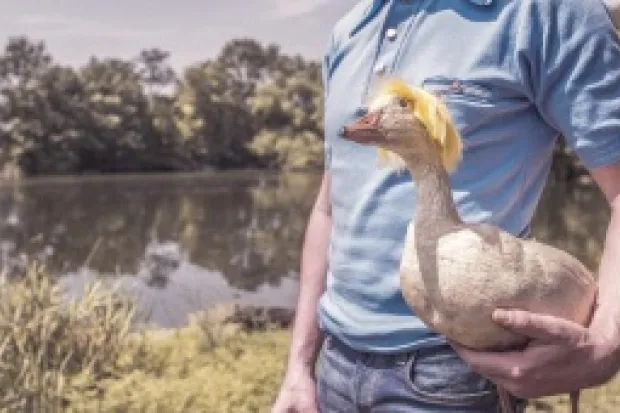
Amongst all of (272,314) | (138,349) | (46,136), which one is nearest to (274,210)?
(272,314)

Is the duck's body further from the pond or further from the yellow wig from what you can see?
the pond

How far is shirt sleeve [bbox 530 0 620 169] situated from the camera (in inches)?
43.1

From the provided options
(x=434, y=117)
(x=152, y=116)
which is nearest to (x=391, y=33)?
(x=434, y=117)

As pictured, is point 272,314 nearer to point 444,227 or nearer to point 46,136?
point 444,227

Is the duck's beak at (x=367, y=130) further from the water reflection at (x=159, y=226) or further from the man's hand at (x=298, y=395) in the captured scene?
the water reflection at (x=159, y=226)

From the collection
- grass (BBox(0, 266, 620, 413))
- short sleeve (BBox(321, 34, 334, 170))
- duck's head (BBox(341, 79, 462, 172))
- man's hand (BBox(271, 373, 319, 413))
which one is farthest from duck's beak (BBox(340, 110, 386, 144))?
grass (BBox(0, 266, 620, 413))

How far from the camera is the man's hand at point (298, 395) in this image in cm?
152

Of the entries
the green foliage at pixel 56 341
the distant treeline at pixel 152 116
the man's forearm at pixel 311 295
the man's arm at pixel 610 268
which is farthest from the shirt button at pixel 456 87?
the distant treeline at pixel 152 116

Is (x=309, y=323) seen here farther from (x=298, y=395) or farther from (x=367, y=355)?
(x=367, y=355)

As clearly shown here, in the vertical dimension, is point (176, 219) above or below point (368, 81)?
below

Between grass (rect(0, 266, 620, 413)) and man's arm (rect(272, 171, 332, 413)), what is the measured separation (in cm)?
245

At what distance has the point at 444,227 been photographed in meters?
0.91

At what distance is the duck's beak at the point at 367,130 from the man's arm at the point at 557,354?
0.22m

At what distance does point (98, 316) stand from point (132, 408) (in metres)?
1.10
